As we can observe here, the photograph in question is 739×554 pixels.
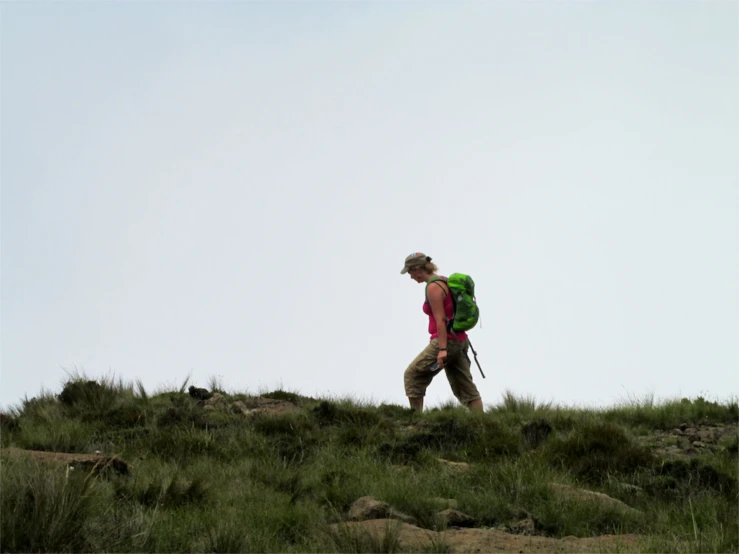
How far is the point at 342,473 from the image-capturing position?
7.88 meters

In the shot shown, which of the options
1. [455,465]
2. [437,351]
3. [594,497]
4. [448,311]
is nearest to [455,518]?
→ [594,497]

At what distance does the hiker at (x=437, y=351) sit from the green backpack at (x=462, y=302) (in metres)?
0.07

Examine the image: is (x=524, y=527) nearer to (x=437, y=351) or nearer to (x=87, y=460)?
Result: (x=87, y=460)

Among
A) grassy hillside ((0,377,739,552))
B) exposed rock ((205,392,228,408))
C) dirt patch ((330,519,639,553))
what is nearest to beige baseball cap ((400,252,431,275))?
grassy hillside ((0,377,739,552))

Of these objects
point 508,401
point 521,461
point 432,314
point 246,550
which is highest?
point 432,314

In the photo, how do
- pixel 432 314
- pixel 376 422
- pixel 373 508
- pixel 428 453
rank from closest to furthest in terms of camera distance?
1. pixel 373 508
2. pixel 428 453
3. pixel 376 422
4. pixel 432 314

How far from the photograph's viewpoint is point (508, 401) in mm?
11727

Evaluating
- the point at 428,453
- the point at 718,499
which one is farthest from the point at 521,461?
the point at 718,499

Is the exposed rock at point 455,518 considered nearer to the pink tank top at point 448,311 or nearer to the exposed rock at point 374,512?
the exposed rock at point 374,512

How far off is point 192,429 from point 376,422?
80.1 inches

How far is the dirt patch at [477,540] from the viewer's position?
18.8ft

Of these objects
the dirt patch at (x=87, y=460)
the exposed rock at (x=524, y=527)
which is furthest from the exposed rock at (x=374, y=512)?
the dirt patch at (x=87, y=460)

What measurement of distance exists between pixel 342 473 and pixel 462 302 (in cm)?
393

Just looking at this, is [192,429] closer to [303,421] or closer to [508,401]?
[303,421]
